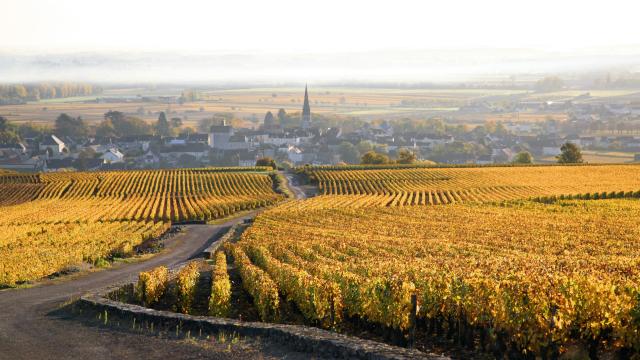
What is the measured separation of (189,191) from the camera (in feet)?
290

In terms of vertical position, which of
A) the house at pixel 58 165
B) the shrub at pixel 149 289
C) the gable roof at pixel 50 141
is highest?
the shrub at pixel 149 289

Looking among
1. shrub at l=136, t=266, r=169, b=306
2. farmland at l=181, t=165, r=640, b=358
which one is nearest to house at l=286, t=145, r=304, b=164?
farmland at l=181, t=165, r=640, b=358

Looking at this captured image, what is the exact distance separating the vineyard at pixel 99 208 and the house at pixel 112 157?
219ft

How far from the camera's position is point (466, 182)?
88250mm

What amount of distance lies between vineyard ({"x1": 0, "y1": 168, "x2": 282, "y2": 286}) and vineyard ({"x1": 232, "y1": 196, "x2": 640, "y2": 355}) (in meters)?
8.78

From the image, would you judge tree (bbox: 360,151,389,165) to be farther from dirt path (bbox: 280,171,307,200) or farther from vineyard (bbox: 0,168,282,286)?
vineyard (bbox: 0,168,282,286)

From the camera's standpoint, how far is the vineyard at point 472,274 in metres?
15.7

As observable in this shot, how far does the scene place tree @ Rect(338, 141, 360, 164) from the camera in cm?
18460

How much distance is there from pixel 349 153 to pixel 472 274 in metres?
166

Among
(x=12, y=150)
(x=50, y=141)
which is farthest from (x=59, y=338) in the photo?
(x=50, y=141)

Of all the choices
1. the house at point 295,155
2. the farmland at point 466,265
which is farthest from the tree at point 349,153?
the farmland at point 466,265

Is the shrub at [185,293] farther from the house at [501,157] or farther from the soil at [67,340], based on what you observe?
the house at [501,157]

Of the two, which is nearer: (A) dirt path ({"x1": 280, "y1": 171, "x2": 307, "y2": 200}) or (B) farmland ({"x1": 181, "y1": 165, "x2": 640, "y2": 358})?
(B) farmland ({"x1": 181, "y1": 165, "x2": 640, "y2": 358})

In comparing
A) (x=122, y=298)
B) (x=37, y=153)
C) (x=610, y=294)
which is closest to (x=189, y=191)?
(x=122, y=298)
